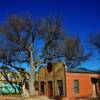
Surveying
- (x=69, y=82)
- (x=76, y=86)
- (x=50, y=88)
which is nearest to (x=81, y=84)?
(x=76, y=86)

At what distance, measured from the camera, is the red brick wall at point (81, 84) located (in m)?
39.9

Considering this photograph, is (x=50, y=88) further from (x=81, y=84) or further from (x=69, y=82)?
(x=81, y=84)

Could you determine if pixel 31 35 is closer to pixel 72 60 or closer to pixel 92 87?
pixel 92 87

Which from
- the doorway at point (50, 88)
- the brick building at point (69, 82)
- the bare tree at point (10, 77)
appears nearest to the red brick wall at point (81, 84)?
the brick building at point (69, 82)

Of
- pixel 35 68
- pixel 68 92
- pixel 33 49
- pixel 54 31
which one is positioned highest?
pixel 54 31

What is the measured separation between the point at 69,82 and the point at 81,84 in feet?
7.26

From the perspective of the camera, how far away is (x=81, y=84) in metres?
Answer: 41.2

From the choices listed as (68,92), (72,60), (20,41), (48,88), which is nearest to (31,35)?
(20,41)

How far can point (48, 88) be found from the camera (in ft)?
147

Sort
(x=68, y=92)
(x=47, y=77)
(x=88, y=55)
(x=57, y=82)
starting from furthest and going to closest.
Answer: (x=88, y=55)
(x=47, y=77)
(x=57, y=82)
(x=68, y=92)

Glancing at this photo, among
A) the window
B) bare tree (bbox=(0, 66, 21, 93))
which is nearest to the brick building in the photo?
the window

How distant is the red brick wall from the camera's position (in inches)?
1571

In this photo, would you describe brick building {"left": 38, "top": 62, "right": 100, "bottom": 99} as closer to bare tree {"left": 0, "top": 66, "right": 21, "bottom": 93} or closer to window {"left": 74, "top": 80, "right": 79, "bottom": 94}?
window {"left": 74, "top": 80, "right": 79, "bottom": 94}

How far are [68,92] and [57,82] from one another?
125 inches
